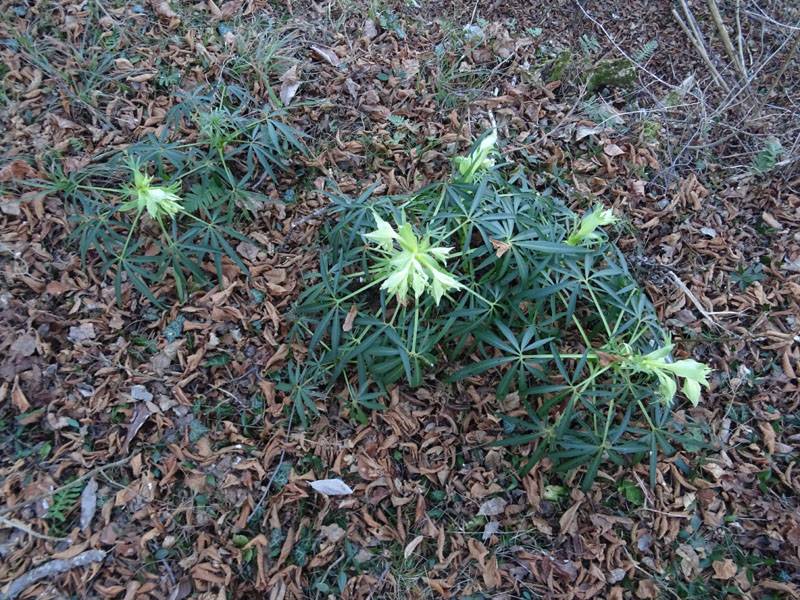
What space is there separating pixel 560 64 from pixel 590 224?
170 cm

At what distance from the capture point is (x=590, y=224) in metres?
2.14

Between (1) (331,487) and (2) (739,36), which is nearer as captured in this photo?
(1) (331,487)

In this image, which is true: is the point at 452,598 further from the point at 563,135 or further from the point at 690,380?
the point at 563,135

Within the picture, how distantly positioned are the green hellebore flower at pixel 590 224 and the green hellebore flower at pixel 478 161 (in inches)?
19.9

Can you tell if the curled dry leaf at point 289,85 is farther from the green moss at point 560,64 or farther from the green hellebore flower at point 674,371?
the green hellebore flower at point 674,371

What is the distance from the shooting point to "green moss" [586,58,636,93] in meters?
3.35

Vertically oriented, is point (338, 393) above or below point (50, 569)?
above

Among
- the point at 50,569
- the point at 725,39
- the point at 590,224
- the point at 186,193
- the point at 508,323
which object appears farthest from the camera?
the point at 725,39

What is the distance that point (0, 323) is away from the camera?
2.36m

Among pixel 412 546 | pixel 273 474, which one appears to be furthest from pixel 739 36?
pixel 273 474

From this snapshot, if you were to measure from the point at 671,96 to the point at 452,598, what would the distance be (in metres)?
3.25

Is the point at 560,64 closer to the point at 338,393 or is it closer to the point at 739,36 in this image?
the point at 739,36

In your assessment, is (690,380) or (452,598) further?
(452,598)

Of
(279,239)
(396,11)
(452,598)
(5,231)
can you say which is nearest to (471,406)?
(452,598)
